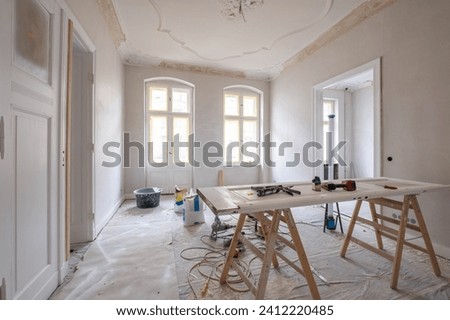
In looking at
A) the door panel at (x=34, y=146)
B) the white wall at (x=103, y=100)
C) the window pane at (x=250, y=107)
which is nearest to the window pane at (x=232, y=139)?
the window pane at (x=250, y=107)

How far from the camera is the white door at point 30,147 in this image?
43.3 inches

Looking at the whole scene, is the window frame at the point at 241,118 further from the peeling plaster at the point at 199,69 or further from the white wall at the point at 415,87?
the white wall at the point at 415,87

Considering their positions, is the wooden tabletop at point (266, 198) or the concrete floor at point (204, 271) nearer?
the wooden tabletop at point (266, 198)

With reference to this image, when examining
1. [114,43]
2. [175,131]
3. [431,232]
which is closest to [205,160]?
[175,131]

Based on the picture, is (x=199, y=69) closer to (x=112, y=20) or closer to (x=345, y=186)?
(x=112, y=20)

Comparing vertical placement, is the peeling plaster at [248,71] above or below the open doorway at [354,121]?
above

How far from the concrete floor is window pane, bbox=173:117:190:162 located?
242 cm

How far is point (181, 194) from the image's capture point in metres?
3.52

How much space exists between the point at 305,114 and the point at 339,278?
3057 mm

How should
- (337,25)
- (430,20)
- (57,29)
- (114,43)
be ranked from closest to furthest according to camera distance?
(57,29), (430,20), (337,25), (114,43)

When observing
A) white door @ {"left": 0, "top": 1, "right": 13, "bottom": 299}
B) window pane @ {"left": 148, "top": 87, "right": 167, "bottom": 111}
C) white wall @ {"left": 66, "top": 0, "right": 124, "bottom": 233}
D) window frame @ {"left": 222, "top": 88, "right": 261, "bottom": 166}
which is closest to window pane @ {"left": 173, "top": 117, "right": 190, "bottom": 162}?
window pane @ {"left": 148, "top": 87, "right": 167, "bottom": 111}

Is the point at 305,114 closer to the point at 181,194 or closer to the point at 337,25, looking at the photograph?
the point at 337,25

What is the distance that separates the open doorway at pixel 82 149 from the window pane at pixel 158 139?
93.4 inches

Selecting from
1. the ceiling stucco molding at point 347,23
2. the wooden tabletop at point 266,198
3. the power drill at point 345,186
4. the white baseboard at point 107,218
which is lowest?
the white baseboard at point 107,218
